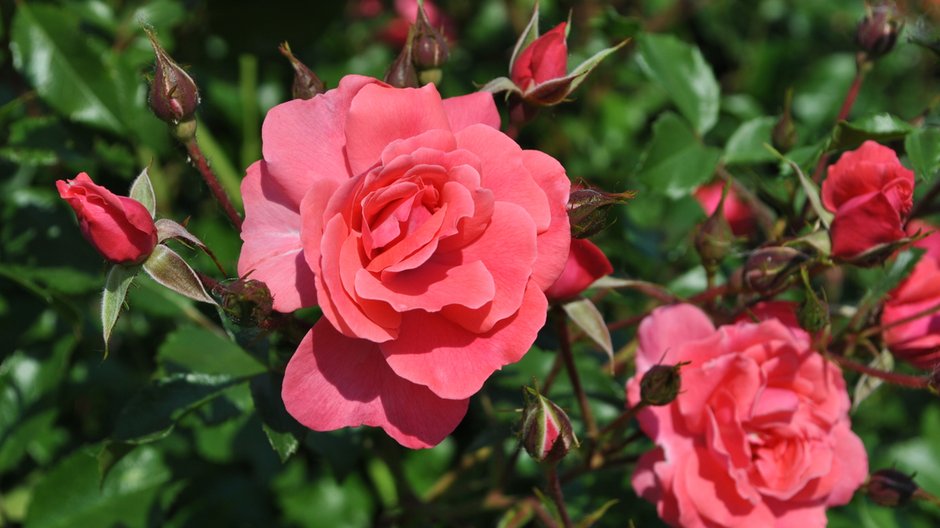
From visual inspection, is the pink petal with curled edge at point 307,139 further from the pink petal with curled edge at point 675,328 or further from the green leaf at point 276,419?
the pink petal with curled edge at point 675,328

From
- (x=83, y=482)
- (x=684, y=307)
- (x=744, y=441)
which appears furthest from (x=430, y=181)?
(x=83, y=482)

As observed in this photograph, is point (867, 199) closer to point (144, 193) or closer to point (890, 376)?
point (890, 376)

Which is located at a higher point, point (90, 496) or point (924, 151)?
point (924, 151)

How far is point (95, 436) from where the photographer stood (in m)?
2.14

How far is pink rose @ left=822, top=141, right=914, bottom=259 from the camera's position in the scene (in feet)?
4.33

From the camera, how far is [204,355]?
165 centimetres

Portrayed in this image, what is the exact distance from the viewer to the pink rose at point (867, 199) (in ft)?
4.33

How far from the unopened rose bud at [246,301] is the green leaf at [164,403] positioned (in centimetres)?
33

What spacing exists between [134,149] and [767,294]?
1.38 m

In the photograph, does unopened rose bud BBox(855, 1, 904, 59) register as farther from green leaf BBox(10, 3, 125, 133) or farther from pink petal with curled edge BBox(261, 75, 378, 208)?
green leaf BBox(10, 3, 125, 133)

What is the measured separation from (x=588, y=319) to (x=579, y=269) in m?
0.09

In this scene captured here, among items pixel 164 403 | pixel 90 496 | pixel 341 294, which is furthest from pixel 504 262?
pixel 90 496

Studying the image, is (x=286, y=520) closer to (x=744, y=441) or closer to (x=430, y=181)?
(x=744, y=441)

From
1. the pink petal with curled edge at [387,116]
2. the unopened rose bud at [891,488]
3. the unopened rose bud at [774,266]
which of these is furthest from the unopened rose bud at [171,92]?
the unopened rose bud at [891,488]
